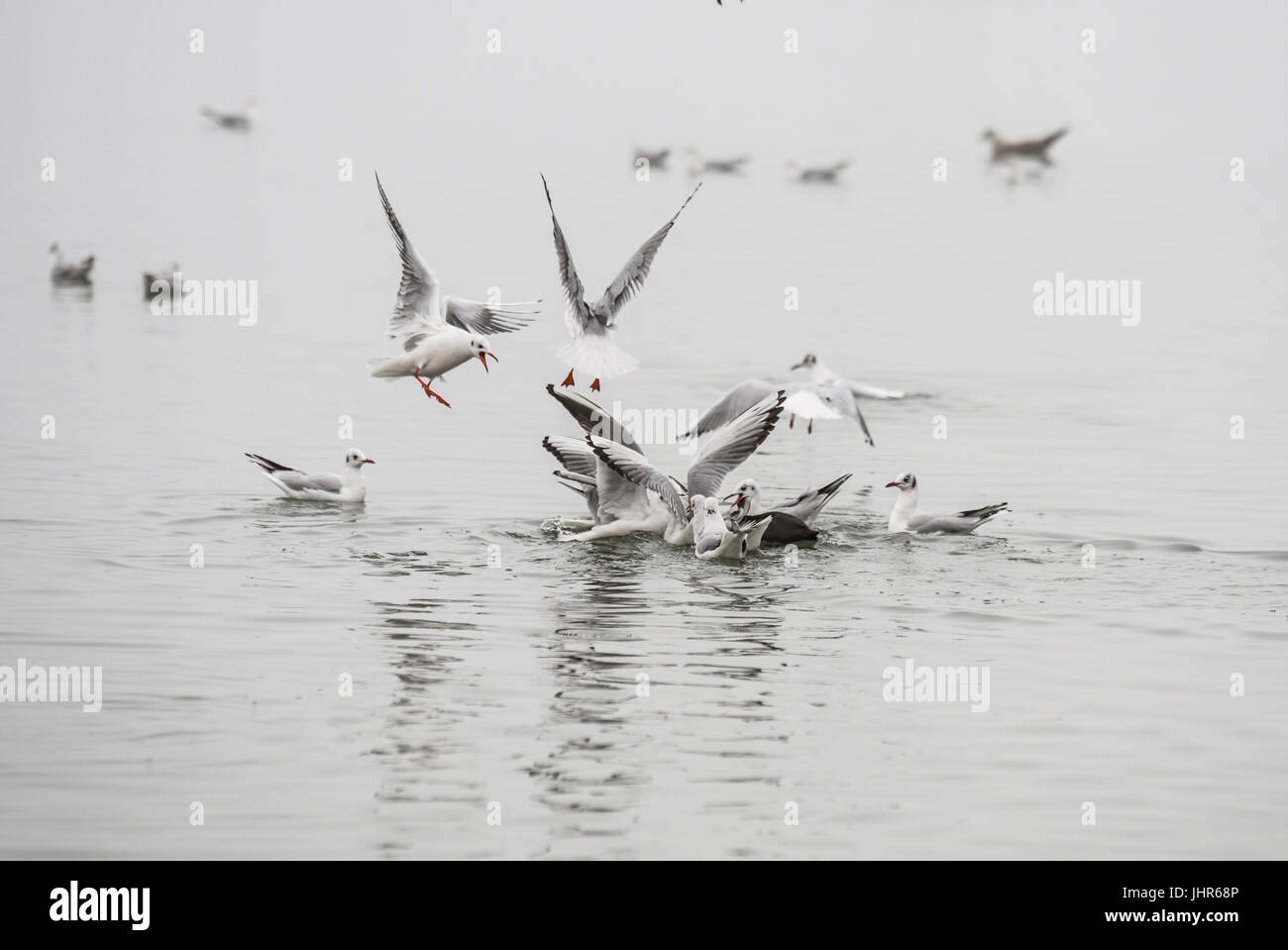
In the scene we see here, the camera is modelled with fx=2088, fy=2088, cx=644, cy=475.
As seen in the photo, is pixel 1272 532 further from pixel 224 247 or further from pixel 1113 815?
pixel 224 247

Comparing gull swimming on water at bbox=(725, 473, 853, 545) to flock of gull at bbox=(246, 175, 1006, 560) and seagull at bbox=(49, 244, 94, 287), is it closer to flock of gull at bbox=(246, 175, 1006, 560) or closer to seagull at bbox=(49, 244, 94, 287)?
flock of gull at bbox=(246, 175, 1006, 560)

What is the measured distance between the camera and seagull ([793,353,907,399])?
20116 mm

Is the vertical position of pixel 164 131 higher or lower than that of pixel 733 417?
higher

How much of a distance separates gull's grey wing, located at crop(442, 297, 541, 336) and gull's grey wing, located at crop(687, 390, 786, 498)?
1.98m

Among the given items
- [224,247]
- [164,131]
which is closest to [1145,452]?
[224,247]

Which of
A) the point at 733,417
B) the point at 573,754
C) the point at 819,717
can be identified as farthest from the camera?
the point at 733,417

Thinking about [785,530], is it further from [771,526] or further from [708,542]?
[708,542]

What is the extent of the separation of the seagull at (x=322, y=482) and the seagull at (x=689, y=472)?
220 centimetres

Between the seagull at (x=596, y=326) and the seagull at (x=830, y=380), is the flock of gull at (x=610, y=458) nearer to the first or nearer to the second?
the seagull at (x=596, y=326)

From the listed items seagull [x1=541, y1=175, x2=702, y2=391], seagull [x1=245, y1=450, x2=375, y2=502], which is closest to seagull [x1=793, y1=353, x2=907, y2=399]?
seagull [x1=541, y1=175, x2=702, y2=391]

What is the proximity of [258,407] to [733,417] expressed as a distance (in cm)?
669

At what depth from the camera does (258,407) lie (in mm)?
22766

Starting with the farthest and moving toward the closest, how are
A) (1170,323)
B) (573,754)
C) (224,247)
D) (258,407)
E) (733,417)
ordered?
(224,247), (1170,323), (258,407), (733,417), (573,754)

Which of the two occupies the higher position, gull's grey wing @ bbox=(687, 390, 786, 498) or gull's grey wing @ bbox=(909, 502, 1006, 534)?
gull's grey wing @ bbox=(687, 390, 786, 498)
